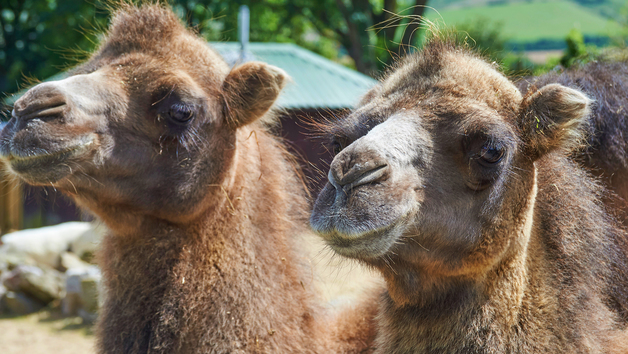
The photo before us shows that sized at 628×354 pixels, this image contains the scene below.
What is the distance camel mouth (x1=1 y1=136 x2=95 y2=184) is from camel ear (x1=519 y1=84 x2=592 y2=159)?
253 centimetres

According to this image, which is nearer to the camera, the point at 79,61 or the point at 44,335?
the point at 79,61

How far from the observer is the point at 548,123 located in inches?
109

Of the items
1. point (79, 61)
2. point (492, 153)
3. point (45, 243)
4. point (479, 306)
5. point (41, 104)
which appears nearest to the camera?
point (492, 153)

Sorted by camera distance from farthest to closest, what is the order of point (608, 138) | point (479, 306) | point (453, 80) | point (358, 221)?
point (608, 138), point (453, 80), point (479, 306), point (358, 221)

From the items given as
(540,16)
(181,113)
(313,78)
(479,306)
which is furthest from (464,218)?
(540,16)

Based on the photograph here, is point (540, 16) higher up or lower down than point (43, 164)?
lower down

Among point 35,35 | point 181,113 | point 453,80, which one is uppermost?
point 453,80

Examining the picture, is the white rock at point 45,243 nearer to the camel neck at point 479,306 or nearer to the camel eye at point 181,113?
the camel eye at point 181,113

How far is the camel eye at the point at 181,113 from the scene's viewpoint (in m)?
3.71

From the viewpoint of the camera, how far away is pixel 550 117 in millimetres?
2766

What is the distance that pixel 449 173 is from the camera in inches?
109

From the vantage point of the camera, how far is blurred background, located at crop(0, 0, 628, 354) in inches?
182

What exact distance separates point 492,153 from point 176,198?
1994 mm

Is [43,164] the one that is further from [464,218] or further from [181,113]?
[464,218]
